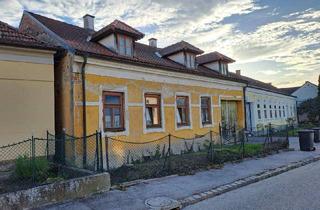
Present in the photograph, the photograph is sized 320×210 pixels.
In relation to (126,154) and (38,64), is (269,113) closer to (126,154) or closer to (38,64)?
(126,154)

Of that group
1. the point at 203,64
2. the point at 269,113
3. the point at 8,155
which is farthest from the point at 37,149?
the point at 269,113

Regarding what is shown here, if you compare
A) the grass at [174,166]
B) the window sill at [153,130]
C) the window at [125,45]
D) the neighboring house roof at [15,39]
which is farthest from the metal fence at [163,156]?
the window at [125,45]

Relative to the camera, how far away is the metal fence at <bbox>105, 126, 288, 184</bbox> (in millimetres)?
9834

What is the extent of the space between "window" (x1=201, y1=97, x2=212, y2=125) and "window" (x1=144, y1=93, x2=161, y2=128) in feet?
12.8

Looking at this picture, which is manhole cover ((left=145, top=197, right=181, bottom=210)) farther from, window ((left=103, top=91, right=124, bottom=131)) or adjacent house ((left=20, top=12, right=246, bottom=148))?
window ((left=103, top=91, right=124, bottom=131))

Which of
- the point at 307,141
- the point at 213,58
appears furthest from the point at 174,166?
the point at 213,58

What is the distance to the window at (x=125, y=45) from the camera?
44.9 ft

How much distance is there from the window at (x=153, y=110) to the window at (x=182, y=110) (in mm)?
1510

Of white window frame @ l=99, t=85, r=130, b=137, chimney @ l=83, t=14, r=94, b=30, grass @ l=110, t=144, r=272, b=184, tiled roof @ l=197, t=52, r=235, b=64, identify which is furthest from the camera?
tiled roof @ l=197, t=52, r=235, b=64

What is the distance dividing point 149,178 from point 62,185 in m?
2.90

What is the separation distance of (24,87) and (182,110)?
848 centimetres

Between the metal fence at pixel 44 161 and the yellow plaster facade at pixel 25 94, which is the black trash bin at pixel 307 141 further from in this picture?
the yellow plaster facade at pixel 25 94

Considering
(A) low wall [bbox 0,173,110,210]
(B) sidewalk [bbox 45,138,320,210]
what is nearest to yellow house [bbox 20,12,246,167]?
(A) low wall [bbox 0,173,110,210]

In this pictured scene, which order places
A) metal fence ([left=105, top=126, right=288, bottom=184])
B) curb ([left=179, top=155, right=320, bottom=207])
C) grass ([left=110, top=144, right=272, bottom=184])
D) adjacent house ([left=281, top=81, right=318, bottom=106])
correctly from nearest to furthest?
1. curb ([left=179, top=155, right=320, bottom=207])
2. grass ([left=110, top=144, right=272, bottom=184])
3. metal fence ([left=105, top=126, right=288, bottom=184])
4. adjacent house ([left=281, top=81, right=318, bottom=106])
